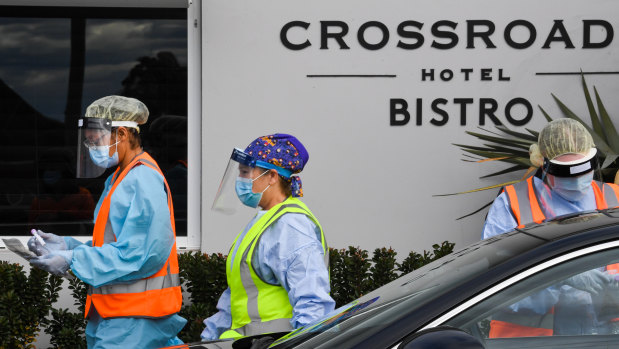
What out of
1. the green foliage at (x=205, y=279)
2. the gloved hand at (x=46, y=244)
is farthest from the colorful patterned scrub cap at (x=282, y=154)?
the green foliage at (x=205, y=279)

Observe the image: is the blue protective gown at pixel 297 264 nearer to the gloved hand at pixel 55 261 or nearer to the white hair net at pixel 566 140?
the gloved hand at pixel 55 261

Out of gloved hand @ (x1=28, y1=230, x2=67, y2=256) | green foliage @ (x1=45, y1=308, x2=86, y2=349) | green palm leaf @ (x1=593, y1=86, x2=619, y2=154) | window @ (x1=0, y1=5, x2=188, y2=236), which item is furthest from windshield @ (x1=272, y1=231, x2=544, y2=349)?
window @ (x1=0, y1=5, x2=188, y2=236)

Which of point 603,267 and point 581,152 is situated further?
point 581,152

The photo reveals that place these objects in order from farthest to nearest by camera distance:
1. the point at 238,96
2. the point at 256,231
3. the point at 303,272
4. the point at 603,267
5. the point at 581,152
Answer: the point at 238,96 < the point at 581,152 < the point at 256,231 < the point at 303,272 < the point at 603,267

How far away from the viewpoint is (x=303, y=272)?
3.40 m

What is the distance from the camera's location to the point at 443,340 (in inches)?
90.2

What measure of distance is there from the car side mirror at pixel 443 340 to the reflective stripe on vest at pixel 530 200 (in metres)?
1.74

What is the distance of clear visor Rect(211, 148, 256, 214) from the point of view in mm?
3904

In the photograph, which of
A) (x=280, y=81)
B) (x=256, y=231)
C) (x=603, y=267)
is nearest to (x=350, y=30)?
(x=280, y=81)

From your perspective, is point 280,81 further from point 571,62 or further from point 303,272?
point 303,272

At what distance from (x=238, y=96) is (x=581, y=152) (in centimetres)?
365

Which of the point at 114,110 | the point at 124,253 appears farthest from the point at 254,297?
the point at 114,110

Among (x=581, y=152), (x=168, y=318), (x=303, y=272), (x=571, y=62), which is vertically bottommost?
(x=168, y=318)

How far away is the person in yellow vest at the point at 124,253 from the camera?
3.91m
